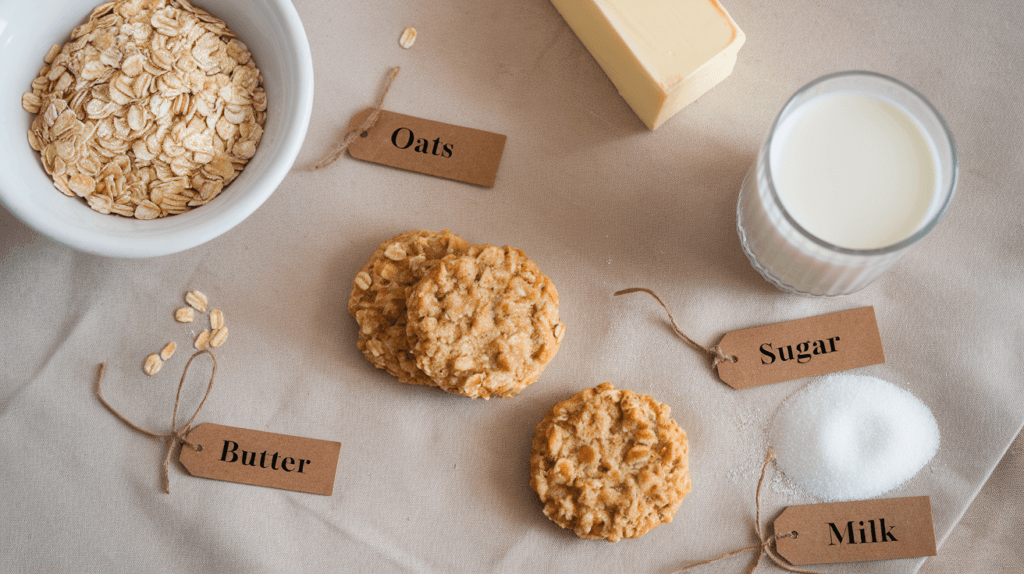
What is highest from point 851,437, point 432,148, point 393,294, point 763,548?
point 432,148

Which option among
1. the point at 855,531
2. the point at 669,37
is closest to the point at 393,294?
the point at 669,37

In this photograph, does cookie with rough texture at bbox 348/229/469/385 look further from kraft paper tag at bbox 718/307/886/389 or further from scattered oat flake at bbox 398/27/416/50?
kraft paper tag at bbox 718/307/886/389

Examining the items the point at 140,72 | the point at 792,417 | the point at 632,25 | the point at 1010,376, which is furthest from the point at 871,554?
the point at 140,72

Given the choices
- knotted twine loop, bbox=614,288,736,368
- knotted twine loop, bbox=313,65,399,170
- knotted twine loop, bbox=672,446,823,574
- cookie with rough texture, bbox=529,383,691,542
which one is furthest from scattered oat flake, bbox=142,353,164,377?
knotted twine loop, bbox=672,446,823,574

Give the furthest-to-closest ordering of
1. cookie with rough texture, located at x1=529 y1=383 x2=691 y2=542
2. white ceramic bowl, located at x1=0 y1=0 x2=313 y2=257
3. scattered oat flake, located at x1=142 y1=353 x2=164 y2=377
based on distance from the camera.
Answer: scattered oat flake, located at x1=142 y1=353 x2=164 y2=377 < cookie with rough texture, located at x1=529 y1=383 x2=691 y2=542 < white ceramic bowl, located at x1=0 y1=0 x2=313 y2=257

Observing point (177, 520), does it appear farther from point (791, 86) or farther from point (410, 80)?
point (791, 86)

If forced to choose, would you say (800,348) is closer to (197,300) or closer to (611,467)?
(611,467)
